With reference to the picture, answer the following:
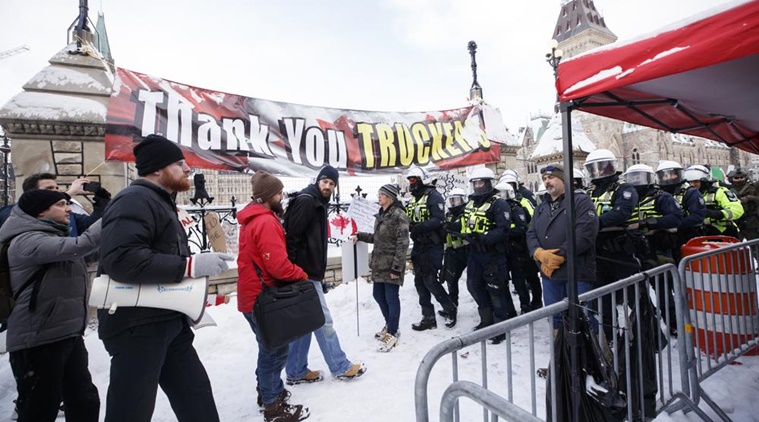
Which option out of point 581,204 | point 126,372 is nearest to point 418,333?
point 581,204

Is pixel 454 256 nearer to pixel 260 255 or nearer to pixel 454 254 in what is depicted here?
pixel 454 254

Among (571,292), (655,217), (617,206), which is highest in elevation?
(617,206)

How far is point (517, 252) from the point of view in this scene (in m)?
5.75

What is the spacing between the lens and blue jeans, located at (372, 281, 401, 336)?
4848 mm

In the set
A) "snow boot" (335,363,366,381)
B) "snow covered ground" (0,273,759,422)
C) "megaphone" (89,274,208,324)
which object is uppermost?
"megaphone" (89,274,208,324)

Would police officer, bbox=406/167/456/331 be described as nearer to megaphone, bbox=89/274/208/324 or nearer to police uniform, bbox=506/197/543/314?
police uniform, bbox=506/197/543/314

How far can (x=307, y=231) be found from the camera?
3.68 m

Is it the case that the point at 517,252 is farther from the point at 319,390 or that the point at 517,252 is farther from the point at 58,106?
the point at 58,106

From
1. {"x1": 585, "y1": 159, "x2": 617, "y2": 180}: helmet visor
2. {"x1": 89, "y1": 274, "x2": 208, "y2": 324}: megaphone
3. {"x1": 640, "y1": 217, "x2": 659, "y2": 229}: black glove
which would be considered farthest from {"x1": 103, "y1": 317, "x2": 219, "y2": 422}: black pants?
{"x1": 640, "y1": 217, "x2": 659, "y2": 229}: black glove

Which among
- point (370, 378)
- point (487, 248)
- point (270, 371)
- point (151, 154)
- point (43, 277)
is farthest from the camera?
point (487, 248)

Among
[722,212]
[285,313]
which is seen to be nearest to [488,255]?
[285,313]

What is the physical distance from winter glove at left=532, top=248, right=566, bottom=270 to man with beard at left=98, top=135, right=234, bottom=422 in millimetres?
3247

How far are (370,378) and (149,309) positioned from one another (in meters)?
2.58

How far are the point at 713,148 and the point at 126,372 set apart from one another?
108 meters
